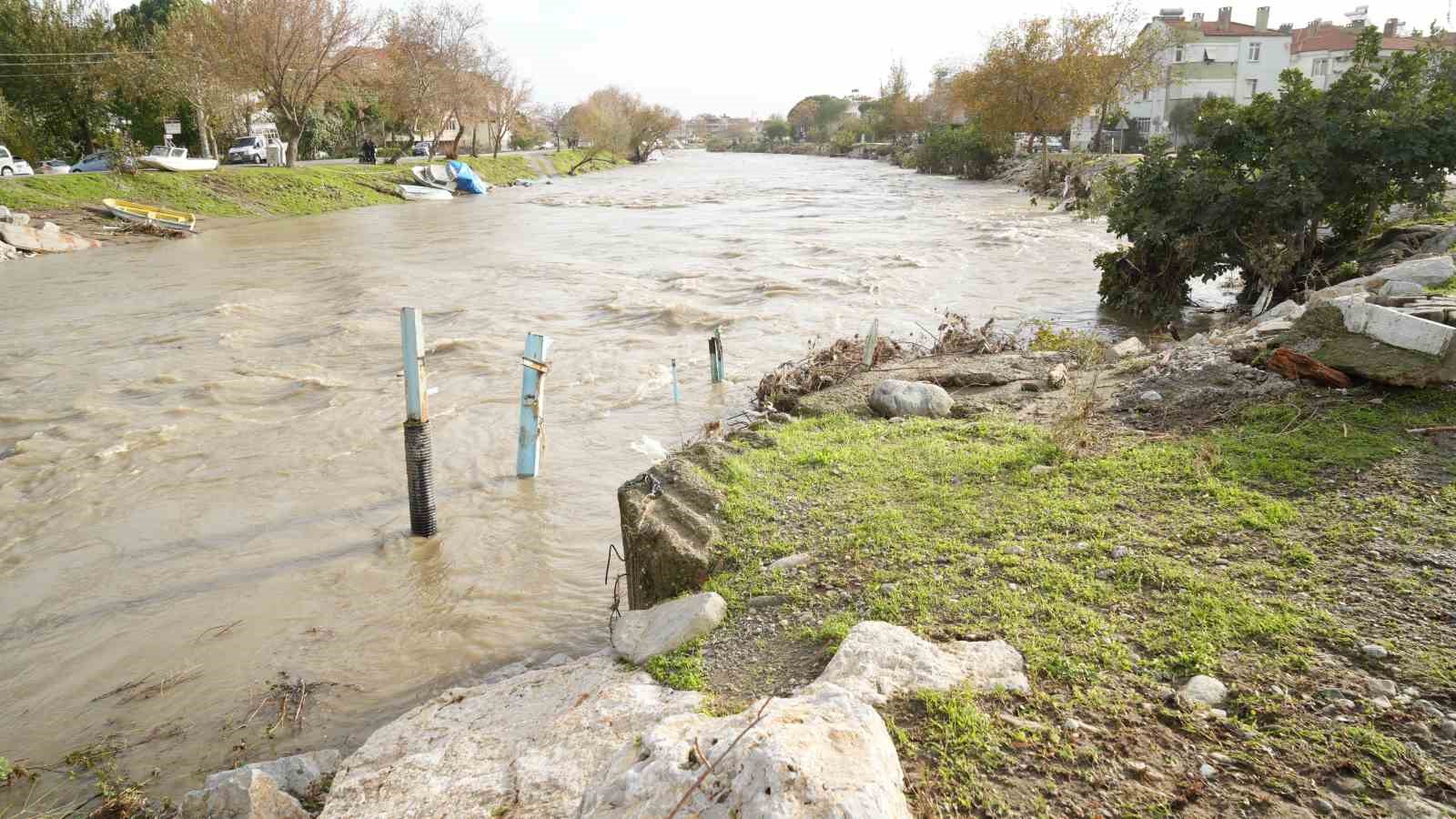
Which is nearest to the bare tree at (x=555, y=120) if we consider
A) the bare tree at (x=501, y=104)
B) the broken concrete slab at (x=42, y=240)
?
the bare tree at (x=501, y=104)

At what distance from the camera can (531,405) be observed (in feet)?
22.9

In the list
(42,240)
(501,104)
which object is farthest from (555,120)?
(42,240)

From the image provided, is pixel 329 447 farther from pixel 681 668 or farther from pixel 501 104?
pixel 501 104

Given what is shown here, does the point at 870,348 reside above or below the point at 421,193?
below

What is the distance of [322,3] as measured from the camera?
35.8 meters

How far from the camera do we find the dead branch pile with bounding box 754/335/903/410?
8562 mm

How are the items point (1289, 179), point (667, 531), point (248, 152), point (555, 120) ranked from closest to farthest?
1. point (667, 531)
2. point (1289, 179)
3. point (248, 152)
4. point (555, 120)

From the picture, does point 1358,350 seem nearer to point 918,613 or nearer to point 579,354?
point 918,613

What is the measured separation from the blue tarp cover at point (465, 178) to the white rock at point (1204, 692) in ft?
148

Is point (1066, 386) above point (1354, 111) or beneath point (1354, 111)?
beneath

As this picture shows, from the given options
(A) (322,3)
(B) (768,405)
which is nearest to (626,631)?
(B) (768,405)

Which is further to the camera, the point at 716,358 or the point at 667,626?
the point at 716,358

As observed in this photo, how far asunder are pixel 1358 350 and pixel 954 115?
85381 millimetres

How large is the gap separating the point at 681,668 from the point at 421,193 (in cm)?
4081
